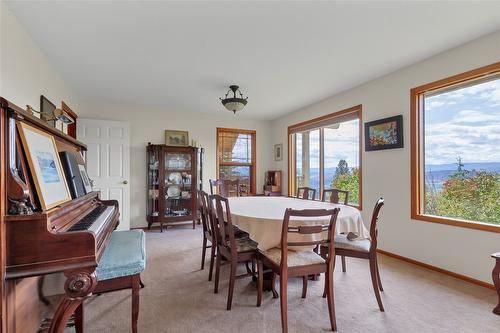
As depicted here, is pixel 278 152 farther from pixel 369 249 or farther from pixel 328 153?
pixel 369 249

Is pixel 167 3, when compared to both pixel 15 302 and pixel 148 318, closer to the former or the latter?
pixel 15 302

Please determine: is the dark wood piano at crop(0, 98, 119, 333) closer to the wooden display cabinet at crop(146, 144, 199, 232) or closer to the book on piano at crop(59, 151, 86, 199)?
the book on piano at crop(59, 151, 86, 199)

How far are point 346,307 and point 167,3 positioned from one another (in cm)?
278

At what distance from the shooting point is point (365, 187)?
3.59m

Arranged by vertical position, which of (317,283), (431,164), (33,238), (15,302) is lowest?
(317,283)

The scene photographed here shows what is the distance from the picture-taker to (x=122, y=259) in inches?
62.7

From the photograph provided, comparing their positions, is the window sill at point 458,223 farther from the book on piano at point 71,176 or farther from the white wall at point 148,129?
the white wall at point 148,129

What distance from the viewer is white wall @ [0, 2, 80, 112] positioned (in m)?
1.88

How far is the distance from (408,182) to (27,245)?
11.5ft

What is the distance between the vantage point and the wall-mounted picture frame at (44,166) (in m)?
1.13

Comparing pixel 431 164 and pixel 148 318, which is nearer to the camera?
A: pixel 148 318

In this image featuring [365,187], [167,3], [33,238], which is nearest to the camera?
[33,238]

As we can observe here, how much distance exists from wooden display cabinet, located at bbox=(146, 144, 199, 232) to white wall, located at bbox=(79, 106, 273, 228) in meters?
0.25

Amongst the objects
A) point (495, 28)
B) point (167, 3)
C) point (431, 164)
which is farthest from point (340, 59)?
point (167, 3)
